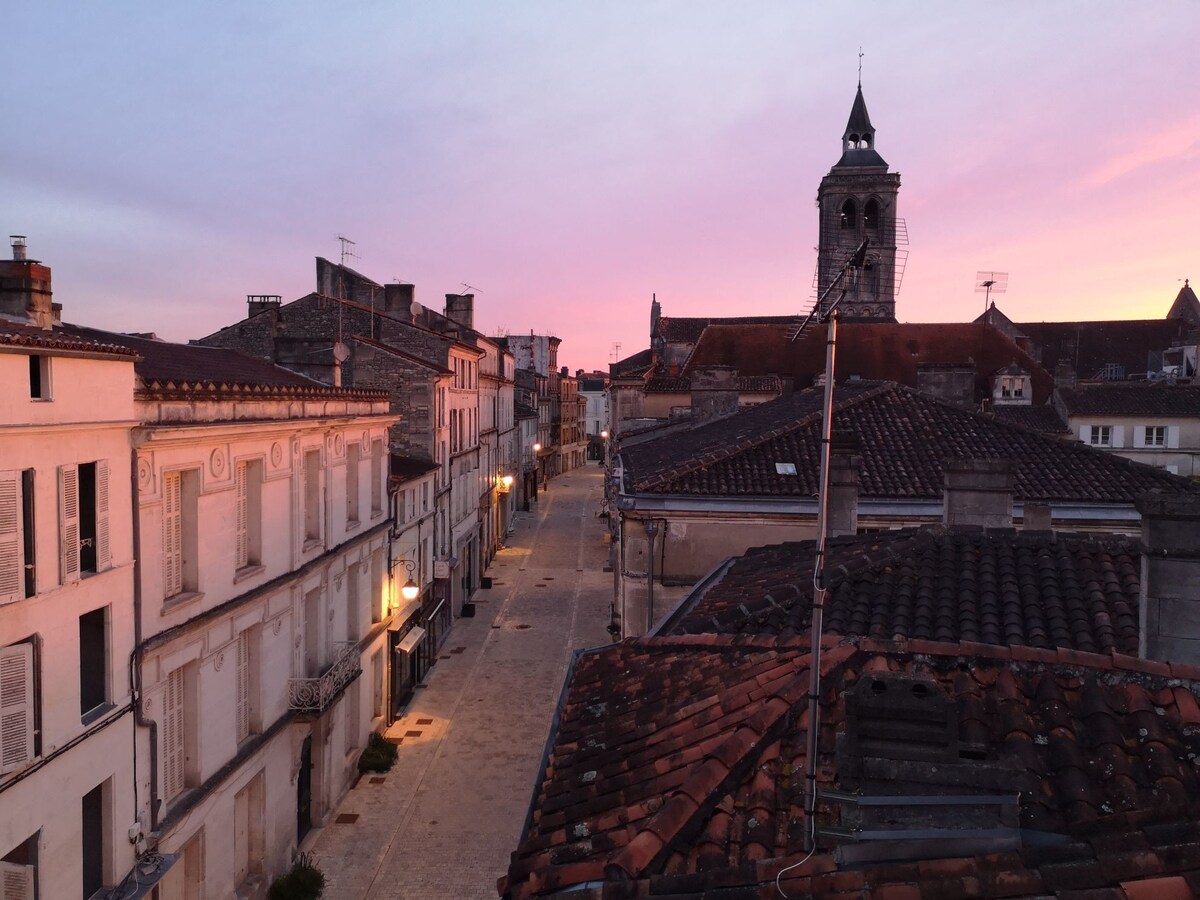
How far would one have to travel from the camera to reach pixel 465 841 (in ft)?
49.9

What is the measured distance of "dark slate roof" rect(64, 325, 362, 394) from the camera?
12.9 meters

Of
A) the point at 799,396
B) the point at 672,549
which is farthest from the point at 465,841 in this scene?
the point at 799,396

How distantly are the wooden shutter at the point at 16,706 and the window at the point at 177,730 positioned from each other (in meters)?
2.50

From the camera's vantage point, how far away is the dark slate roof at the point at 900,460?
16.1m

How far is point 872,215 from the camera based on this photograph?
65688 millimetres

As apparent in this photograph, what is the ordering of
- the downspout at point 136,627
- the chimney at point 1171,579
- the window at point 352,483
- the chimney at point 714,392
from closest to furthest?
the chimney at point 1171,579 < the downspout at point 136,627 < the window at point 352,483 < the chimney at point 714,392

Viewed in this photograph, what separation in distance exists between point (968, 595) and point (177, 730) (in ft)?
32.9

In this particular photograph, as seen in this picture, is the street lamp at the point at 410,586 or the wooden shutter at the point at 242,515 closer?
the wooden shutter at the point at 242,515

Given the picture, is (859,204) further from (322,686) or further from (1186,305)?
(322,686)

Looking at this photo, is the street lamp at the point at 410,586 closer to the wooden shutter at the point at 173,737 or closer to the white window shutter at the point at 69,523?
the wooden shutter at the point at 173,737

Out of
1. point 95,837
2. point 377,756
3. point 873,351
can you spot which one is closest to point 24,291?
point 95,837

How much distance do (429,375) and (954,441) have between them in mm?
15057

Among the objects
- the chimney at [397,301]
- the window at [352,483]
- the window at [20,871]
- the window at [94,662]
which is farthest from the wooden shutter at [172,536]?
the chimney at [397,301]

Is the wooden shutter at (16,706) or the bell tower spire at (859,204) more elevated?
the bell tower spire at (859,204)
